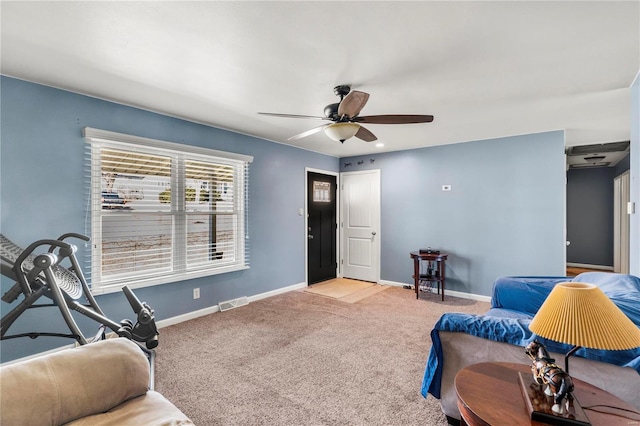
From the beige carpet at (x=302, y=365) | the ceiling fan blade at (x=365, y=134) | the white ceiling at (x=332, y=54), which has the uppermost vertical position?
the white ceiling at (x=332, y=54)

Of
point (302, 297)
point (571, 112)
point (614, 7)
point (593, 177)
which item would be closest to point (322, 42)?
point (614, 7)

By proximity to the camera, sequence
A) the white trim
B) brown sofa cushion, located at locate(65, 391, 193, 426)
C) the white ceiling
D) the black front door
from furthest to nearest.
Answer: the black front door, the white trim, the white ceiling, brown sofa cushion, located at locate(65, 391, 193, 426)

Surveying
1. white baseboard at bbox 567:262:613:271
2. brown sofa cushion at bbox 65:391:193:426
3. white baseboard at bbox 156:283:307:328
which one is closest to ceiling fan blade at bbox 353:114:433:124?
brown sofa cushion at bbox 65:391:193:426

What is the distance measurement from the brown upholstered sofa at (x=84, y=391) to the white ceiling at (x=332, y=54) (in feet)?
5.85

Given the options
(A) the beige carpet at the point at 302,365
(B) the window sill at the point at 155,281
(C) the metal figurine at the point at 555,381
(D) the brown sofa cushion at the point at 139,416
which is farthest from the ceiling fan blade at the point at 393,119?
(B) the window sill at the point at 155,281

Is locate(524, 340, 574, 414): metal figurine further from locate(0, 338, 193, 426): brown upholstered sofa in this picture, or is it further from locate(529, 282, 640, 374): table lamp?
locate(0, 338, 193, 426): brown upholstered sofa

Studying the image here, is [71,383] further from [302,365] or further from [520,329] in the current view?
[520,329]

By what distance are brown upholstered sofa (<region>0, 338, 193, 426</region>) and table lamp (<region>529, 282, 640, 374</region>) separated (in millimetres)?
1445

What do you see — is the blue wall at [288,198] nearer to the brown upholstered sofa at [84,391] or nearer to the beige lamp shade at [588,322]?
the brown upholstered sofa at [84,391]

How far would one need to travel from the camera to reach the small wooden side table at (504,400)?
1110mm

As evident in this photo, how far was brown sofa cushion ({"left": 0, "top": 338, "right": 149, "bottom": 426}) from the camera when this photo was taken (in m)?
1.13

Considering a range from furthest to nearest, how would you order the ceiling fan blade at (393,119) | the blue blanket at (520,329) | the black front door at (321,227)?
the black front door at (321,227) < the ceiling fan blade at (393,119) < the blue blanket at (520,329)

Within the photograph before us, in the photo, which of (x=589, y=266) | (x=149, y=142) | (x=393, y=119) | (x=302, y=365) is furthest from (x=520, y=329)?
(x=589, y=266)

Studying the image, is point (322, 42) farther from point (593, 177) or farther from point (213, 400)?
point (593, 177)
